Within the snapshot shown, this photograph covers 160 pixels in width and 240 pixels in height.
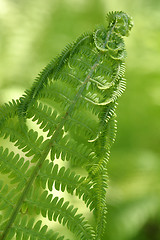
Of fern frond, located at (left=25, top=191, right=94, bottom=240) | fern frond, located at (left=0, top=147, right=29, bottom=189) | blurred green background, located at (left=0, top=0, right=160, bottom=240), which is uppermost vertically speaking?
blurred green background, located at (left=0, top=0, right=160, bottom=240)

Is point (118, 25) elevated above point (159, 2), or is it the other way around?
point (159, 2)

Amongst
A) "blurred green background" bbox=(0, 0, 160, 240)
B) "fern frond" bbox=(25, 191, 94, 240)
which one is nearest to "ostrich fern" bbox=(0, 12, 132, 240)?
"fern frond" bbox=(25, 191, 94, 240)

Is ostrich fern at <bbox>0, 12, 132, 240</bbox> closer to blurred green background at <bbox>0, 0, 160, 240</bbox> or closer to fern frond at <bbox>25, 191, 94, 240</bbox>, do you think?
fern frond at <bbox>25, 191, 94, 240</bbox>

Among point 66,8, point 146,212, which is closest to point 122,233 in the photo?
point 146,212

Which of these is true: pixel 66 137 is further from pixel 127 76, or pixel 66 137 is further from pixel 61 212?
pixel 127 76

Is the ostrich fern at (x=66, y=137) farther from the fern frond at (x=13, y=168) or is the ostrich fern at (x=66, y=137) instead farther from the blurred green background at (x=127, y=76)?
the blurred green background at (x=127, y=76)

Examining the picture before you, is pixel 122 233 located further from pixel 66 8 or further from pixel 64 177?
pixel 66 8
